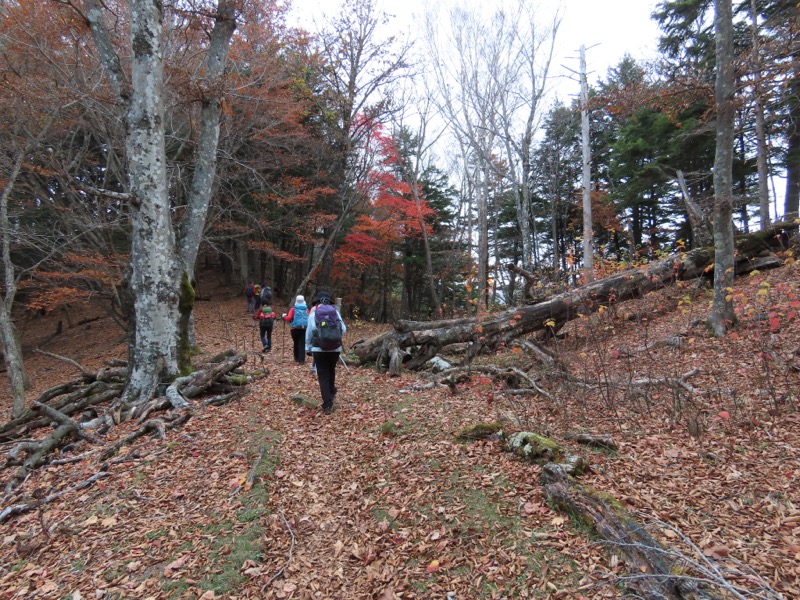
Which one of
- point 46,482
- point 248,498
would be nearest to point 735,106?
point 248,498

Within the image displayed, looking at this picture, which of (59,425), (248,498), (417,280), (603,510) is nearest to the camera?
(603,510)

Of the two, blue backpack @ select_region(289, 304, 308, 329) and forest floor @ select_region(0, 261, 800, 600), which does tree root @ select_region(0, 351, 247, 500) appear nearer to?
forest floor @ select_region(0, 261, 800, 600)

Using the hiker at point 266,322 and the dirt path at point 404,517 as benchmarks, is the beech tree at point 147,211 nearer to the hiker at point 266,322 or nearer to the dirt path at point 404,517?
the dirt path at point 404,517

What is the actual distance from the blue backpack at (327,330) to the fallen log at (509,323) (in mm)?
2409

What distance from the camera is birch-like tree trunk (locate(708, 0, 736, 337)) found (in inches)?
255

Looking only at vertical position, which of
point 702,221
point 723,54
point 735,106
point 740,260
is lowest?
point 740,260

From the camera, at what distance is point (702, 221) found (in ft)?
35.7

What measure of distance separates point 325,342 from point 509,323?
445cm

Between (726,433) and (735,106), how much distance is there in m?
5.47

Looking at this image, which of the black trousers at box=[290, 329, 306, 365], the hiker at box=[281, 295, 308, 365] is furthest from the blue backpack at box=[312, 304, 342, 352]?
the black trousers at box=[290, 329, 306, 365]

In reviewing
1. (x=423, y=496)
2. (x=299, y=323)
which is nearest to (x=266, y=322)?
(x=299, y=323)

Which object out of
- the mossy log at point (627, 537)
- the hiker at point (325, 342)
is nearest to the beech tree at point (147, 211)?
the hiker at point (325, 342)

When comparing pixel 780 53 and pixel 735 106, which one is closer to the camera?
pixel 780 53

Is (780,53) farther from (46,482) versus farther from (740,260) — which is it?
(46,482)
